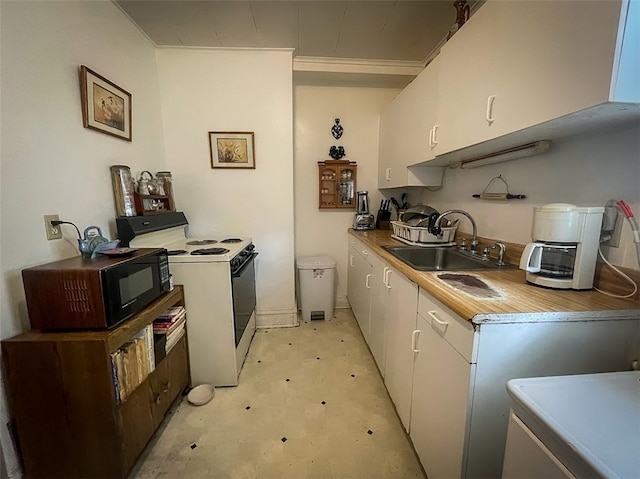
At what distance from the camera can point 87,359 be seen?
3.46ft

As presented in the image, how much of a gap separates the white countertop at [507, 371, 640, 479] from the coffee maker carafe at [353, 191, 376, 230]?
2.24m

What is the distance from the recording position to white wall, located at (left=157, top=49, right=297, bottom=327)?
2.36 meters

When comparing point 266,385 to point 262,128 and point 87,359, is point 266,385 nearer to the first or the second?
point 87,359

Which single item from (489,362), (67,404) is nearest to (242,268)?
(67,404)

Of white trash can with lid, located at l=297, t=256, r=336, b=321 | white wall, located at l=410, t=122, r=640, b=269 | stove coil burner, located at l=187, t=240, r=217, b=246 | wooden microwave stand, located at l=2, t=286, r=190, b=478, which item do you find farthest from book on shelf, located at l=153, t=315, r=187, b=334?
white wall, located at l=410, t=122, r=640, b=269

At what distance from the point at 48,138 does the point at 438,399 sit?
6.84 feet

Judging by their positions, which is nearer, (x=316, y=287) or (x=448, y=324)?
(x=448, y=324)

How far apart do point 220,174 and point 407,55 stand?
6.57 feet

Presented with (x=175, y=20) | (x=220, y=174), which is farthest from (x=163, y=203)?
(x=175, y=20)

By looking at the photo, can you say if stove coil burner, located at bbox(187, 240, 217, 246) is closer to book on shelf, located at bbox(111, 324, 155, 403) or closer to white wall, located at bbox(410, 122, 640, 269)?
book on shelf, located at bbox(111, 324, 155, 403)

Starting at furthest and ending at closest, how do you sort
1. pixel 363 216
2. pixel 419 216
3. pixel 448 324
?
pixel 363 216 → pixel 419 216 → pixel 448 324

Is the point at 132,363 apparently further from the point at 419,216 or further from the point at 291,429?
the point at 419,216

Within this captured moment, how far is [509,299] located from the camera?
0.94 m

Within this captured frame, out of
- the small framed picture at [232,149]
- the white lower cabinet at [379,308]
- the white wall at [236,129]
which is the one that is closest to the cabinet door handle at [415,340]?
the white lower cabinet at [379,308]
